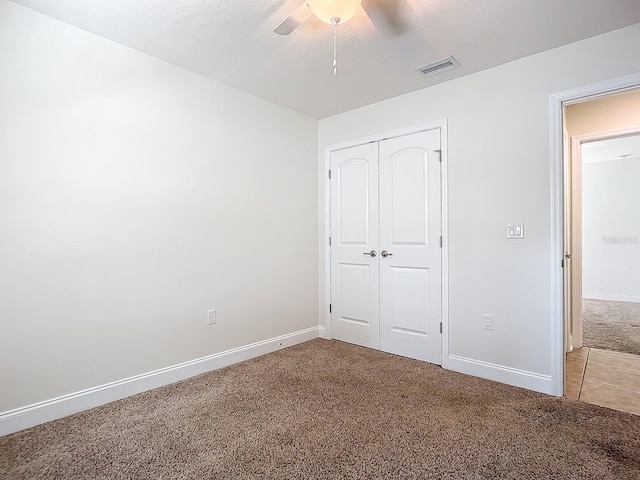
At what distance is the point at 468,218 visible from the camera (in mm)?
2801

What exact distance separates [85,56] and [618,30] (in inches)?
136

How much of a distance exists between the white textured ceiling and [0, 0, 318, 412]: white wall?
0.24m

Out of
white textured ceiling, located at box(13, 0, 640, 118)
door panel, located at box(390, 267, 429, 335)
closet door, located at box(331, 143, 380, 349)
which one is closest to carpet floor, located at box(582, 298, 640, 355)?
door panel, located at box(390, 267, 429, 335)

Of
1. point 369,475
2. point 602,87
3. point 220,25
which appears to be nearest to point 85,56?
point 220,25

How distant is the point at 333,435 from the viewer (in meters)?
1.87

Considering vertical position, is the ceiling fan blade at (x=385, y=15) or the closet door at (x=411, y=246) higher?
the ceiling fan blade at (x=385, y=15)

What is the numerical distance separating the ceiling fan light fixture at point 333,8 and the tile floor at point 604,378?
288cm

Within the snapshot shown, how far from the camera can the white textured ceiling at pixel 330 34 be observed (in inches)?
76.9

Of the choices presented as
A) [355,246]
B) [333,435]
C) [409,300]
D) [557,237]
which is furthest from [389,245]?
[333,435]

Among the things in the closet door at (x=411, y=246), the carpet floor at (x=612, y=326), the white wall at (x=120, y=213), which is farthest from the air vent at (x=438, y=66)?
the carpet floor at (x=612, y=326)

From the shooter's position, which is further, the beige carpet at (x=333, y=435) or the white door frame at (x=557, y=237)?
the white door frame at (x=557, y=237)

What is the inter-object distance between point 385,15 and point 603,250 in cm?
691

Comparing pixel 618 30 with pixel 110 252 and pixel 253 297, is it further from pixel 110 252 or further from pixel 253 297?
pixel 110 252

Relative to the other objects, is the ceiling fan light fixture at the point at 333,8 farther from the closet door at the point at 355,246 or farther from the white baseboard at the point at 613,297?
the white baseboard at the point at 613,297
